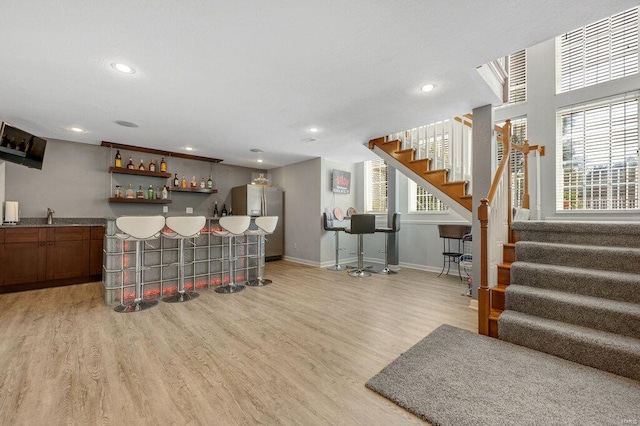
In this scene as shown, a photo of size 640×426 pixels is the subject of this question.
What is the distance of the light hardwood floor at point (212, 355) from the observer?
1.55 m

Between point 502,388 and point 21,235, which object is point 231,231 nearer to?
point 21,235

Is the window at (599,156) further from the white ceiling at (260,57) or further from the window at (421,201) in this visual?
the white ceiling at (260,57)

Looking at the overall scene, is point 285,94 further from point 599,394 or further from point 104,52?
point 599,394

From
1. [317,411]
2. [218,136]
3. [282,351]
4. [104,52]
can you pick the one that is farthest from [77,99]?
[317,411]

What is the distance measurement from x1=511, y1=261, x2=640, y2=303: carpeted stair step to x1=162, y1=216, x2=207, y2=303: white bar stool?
3.66 meters

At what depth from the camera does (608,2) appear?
1746 millimetres

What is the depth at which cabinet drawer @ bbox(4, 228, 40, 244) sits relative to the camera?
3.87 meters

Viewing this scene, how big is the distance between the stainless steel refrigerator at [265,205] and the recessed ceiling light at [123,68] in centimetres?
370

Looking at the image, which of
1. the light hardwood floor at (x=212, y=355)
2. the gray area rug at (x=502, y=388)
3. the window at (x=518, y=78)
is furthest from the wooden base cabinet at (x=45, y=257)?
the window at (x=518, y=78)

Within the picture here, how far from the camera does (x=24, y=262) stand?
3.96m

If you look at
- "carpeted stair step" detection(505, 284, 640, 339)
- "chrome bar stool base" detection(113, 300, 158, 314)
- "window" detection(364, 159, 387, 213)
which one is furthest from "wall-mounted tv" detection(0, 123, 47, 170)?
"carpeted stair step" detection(505, 284, 640, 339)

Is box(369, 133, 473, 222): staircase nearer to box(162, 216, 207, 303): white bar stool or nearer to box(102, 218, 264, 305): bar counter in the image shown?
box(102, 218, 264, 305): bar counter

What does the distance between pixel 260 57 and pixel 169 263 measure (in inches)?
118

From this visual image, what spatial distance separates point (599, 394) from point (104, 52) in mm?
4330
